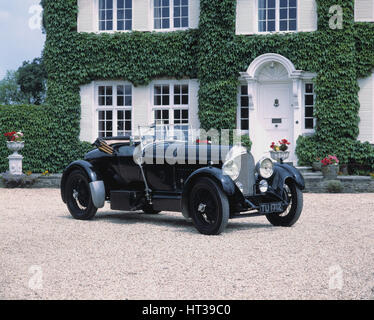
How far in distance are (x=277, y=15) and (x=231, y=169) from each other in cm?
964

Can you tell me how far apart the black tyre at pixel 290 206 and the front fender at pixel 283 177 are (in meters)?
0.09

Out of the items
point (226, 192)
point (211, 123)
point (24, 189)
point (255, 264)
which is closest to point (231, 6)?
point (211, 123)

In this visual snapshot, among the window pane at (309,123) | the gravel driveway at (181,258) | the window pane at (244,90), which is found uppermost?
the window pane at (244,90)

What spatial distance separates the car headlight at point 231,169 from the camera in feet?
24.0

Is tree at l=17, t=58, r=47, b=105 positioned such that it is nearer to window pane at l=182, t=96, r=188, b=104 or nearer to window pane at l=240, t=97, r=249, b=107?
window pane at l=182, t=96, r=188, b=104

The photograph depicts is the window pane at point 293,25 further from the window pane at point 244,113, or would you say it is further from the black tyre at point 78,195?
the black tyre at point 78,195

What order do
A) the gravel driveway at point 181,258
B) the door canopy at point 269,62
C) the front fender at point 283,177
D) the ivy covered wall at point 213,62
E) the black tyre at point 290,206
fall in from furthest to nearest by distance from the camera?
the door canopy at point 269,62, the ivy covered wall at point 213,62, the black tyre at point 290,206, the front fender at point 283,177, the gravel driveway at point 181,258

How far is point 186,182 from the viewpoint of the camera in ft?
24.3

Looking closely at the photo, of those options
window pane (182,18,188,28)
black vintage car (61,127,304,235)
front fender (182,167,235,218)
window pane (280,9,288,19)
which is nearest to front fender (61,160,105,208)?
black vintage car (61,127,304,235)

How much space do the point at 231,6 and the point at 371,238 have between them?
10286 millimetres

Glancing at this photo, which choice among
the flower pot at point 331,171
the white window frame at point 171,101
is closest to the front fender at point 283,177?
the flower pot at point 331,171

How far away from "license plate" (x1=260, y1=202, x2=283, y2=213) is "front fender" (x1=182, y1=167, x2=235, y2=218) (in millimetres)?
557

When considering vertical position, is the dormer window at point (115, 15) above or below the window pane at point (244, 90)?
above

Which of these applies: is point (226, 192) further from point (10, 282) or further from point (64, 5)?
point (64, 5)
